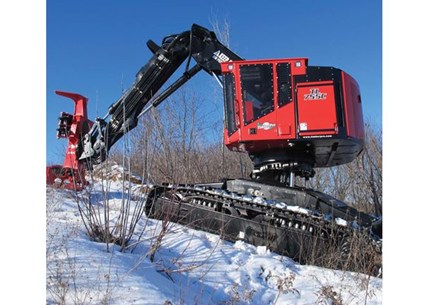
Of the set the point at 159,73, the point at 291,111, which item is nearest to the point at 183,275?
the point at 291,111

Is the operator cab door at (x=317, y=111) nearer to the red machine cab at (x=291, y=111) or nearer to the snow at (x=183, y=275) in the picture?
the red machine cab at (x=291, y=111)

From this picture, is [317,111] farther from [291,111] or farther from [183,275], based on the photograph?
[183,275]

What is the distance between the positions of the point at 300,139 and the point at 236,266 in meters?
1.98

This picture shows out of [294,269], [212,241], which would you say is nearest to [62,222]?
[212,241]

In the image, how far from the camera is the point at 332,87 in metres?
5.95

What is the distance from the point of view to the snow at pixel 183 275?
301 cm

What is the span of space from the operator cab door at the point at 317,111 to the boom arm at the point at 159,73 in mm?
1629

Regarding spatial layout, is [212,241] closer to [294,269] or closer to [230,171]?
[294,269]

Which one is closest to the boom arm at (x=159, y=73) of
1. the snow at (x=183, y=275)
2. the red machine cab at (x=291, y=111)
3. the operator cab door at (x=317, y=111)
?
the red machine cab at (x=291, y=111)

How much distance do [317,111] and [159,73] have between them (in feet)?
9.20

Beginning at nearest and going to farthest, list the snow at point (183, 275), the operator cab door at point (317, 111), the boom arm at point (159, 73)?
1. the snow at point (183, 275)
2. the operator cab door at point (317, 111)
3. the boom arm at point (159, 73)

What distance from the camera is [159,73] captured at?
7.49 metres

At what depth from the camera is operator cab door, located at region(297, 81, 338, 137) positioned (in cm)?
589

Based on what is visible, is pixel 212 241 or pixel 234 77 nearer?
pixel 212 241
